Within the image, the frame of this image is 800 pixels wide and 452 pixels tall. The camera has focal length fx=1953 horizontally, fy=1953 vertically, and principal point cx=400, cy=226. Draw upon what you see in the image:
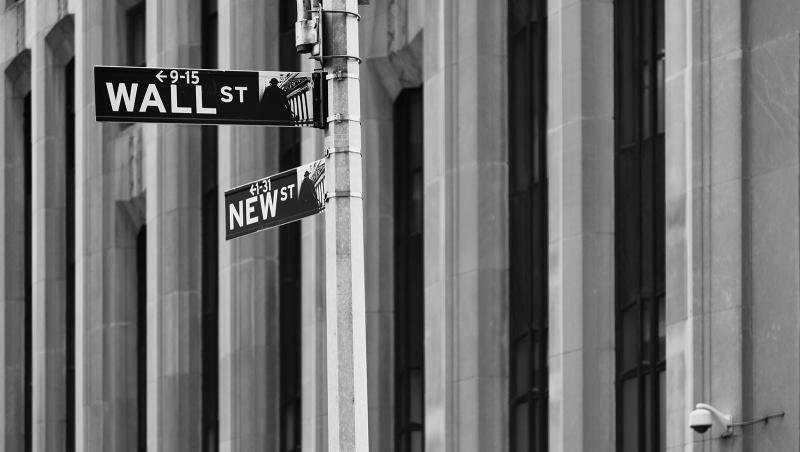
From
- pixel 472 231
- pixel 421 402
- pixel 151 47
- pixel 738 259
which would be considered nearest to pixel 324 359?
pixel 421 402

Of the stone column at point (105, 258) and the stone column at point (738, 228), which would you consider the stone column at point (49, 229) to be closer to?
the stone column at point (105, 258)

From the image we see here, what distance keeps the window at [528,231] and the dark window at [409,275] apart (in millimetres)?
3112

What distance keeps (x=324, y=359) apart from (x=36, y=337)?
14.2m

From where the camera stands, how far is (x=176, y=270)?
1485 inches

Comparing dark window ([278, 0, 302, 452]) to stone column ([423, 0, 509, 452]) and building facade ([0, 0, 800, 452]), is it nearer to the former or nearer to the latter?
building facade ([0, 0, 800, 452])

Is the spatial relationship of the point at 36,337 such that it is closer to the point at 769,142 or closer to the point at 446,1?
the point at 446,1

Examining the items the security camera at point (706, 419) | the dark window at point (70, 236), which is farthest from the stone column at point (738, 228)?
the dark window at point (70, 236)

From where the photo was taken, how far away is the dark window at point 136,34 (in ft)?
137

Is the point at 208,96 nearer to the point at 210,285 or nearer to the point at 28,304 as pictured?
the point at 210,285

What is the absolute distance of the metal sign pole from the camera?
13.6m

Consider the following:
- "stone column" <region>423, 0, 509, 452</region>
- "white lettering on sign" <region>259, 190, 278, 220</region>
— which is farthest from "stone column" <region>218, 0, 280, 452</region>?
"white lettering on sign" <region>259, 190, 278, 220</region>

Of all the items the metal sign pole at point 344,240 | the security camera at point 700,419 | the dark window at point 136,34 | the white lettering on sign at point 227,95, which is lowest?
the security camera at point 700,419

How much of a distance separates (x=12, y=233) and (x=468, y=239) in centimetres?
2214

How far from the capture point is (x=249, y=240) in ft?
113
